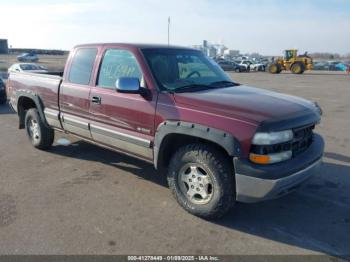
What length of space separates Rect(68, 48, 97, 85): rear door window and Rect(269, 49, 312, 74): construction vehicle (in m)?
33.6

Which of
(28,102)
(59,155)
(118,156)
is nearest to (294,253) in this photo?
(118,156)

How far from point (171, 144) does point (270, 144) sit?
4.04ft

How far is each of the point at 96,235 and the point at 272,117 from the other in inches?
83.1

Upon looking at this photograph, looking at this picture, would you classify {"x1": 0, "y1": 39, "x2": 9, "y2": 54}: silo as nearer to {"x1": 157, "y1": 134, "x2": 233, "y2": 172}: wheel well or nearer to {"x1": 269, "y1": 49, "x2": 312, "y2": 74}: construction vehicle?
{"x1": 269, "y1": 49, "x2": 312, "y2": 74}: construction vehicle

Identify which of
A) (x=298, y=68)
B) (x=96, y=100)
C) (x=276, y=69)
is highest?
(x=298, y=68)

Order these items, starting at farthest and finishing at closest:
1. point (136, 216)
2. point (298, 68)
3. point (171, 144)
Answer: point (298, 68) → point (171, 144) → point (136, 216)

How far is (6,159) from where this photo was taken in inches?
235

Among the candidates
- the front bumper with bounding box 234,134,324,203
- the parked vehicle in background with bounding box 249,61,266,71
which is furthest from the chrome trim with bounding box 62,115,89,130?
the parked vehicle in background with bounding box 249,61,266,71

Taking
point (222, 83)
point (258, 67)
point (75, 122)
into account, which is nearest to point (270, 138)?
point (222, 83)

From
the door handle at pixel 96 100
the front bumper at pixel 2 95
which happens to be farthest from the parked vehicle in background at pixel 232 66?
the door handle at pixel 96 100

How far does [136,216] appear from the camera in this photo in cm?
392

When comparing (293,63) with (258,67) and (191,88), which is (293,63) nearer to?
(258,67)

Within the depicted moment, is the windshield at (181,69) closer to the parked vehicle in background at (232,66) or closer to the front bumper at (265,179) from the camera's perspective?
the front bumper at (265,179)

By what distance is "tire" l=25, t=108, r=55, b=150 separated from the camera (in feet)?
20.2
